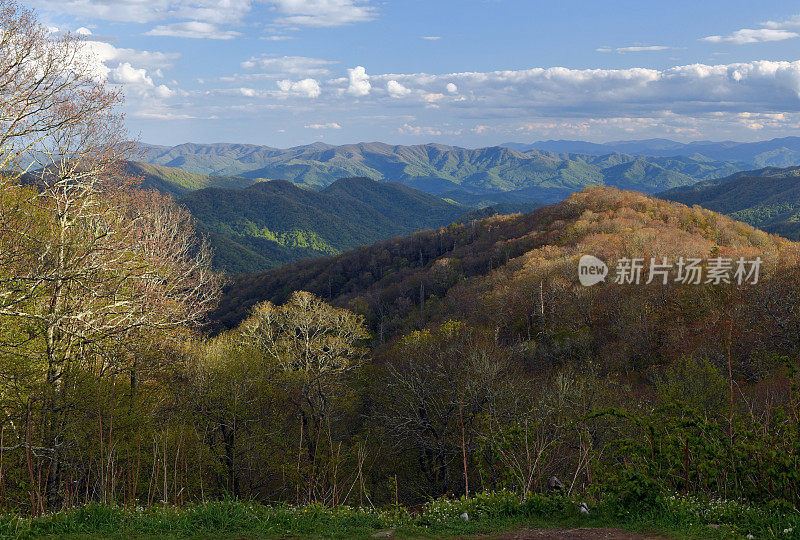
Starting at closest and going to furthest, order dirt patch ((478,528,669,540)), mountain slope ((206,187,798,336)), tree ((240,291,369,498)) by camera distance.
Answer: dirt patch ((478,528,669,540))
tree ((240,291,369,498))
mountain slope ((206,187,798,336))

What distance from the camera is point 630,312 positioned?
1740 inches

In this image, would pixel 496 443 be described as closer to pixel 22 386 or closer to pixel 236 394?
pixel 22 386

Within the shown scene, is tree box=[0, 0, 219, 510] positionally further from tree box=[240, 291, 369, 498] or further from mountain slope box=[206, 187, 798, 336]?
mountain slope box=[206, 187, 798, 336]

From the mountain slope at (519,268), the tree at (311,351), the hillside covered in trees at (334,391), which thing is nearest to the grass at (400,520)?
the hillside covered in trees at (334,391)

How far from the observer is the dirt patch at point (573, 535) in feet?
26.2

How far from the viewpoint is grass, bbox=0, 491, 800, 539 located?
317 inches

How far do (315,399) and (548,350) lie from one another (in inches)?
974

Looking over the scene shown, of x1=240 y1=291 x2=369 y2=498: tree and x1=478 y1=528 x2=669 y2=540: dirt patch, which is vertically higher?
x1=478 y1=528 x2=669 y2=540: dirt patch

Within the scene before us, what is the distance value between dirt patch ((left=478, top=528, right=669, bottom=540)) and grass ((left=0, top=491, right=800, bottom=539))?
0.70 feet

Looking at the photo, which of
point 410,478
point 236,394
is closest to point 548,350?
point 410,478

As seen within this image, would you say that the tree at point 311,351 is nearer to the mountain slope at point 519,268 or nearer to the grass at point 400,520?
the mountain slope at point 519,268

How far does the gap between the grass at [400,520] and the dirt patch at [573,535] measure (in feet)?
0.70

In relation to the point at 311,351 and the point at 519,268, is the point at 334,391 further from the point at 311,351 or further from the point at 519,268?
the point at 519,268

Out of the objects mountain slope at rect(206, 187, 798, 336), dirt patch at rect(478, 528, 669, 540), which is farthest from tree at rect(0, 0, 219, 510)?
mountain slope at rect(206, 187, 798, 336)
